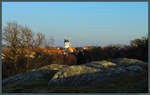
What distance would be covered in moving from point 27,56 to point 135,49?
1163cm

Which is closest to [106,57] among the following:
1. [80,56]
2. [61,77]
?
[80,56]

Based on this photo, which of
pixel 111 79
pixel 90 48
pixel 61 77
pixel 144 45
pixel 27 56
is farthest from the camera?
pixel 90 48

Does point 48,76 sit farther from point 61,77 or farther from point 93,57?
point 93,57

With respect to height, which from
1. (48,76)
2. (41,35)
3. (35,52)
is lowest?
(48,76)

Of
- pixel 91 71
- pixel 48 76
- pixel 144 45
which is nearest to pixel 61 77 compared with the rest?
pixel 91 71

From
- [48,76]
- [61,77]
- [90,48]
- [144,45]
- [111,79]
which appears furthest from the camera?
[90,48]

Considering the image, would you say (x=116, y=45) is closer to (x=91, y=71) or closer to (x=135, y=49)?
(x=135, y=49)

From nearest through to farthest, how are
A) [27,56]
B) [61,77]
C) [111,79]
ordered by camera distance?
[111,79], [61,77], [27,56]

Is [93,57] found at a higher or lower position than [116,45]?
lower

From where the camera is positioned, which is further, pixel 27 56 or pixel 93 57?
pixel 93 57

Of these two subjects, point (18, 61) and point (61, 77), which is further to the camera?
point (18, 61)

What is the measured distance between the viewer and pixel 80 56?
21.6 metres

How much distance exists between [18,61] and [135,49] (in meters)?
12.5

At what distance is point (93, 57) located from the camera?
21.6 m
